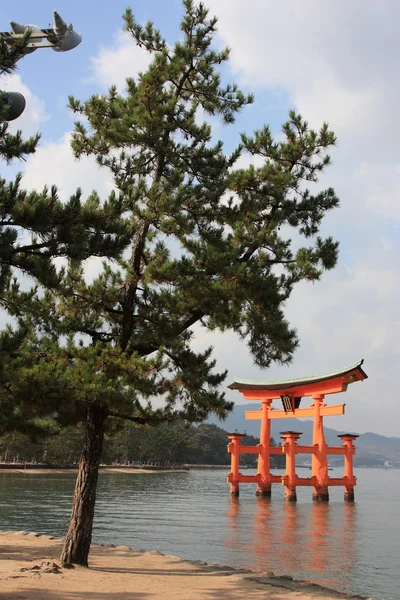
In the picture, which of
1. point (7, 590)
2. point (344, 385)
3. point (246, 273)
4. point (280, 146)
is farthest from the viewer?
point (344, 385)

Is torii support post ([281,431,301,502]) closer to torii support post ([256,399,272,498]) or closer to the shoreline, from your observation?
torii support post ([256,399,272,498])

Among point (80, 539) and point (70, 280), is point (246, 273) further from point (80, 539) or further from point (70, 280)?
point (80, 539)

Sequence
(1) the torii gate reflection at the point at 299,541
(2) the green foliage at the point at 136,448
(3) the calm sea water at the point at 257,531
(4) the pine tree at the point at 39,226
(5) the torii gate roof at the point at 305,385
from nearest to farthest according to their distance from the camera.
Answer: (4) the pine tree at the point at 39,226 < (1) the torii gate reflection at the point at 299,541 < (3) the calm sea water at the point at 257,531 < (5) the torii gate roof at the point at 305,385 < (2) the green foliage at the point at 136,448

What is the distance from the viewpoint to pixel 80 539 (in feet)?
20.6

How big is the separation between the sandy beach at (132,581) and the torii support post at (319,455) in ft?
50.2

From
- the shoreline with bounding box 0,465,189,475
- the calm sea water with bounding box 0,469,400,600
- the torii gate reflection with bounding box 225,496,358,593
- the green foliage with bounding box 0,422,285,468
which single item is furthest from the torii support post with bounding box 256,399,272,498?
the shoreline with bounding box 0,465,189,475

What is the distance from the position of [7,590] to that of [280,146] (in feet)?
18.2

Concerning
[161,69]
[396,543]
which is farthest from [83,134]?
[396,543]

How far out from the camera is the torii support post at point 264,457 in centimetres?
2338

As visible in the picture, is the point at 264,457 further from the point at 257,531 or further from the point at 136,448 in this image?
the point at 136,448

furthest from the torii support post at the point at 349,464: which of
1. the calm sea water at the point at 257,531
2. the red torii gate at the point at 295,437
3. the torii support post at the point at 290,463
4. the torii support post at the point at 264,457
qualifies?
the torii support post at the point at 264,457

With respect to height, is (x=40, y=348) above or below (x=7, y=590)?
above

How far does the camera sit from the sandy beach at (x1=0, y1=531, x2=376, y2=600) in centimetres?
519

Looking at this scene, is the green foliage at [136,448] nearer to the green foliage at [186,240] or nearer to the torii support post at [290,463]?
the torii support post at [290,463]
